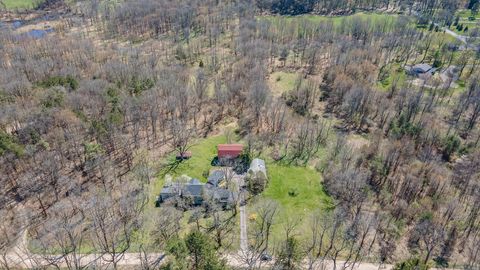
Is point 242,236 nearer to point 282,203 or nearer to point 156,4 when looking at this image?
point 282,203

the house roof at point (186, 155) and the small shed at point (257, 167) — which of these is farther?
the house roof at point (186, 155)

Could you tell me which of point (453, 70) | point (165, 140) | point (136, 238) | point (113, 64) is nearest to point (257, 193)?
point (136, 238)

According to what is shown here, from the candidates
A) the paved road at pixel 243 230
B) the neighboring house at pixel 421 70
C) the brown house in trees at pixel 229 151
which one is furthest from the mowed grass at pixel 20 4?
the neighboring house at pixel 421 70

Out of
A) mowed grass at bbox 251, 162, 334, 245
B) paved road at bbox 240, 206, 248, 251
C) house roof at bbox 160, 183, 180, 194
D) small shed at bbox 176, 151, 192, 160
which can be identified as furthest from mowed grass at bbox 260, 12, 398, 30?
paved road at bbox 240, 206, 248, 251

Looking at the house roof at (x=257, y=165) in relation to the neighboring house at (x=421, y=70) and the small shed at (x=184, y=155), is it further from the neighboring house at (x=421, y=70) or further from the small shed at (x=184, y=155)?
the neighboring house at (x=421, y=70)

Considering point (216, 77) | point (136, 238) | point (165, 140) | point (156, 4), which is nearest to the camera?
point (136, 238)

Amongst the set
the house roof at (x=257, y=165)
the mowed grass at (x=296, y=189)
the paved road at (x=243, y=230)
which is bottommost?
the paved road at (x=243, y=230)

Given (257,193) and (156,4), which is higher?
(156,4)
